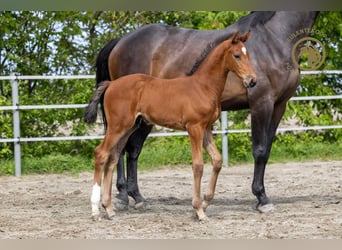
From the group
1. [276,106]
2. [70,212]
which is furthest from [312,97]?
[70,212]

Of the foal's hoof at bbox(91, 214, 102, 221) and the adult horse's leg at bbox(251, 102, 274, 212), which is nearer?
the foal's hoof at bbox(91, 214, 102, 221)

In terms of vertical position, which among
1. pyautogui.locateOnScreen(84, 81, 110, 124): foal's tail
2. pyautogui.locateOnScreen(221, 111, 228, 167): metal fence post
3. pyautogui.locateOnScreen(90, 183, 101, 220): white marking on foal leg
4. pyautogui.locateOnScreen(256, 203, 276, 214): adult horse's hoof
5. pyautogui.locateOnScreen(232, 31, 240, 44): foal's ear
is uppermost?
pyautogui.locateOnScreen(232, 31, 240, 44): foal's ear

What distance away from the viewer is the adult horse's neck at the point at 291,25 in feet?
21.9

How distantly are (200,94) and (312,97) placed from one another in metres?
4.40

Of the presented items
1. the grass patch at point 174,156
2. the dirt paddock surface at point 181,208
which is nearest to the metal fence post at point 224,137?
the grass patch at point 174,156

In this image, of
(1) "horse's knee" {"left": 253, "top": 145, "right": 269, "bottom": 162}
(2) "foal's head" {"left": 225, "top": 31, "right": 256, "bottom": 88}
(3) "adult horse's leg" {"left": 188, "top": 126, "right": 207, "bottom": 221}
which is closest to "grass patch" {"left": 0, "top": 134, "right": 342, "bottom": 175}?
(1) "horse's knee" {"left": 253, "top": 145, "right": 269, "bottom": 162}

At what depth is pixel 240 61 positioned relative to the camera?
5773 millimetres

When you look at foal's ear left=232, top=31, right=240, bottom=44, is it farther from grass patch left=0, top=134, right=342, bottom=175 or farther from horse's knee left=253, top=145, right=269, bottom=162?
grass patch left=0, top=134, right=342, bottom=175

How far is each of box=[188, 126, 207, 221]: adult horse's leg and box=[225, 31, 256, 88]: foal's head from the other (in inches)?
22.0

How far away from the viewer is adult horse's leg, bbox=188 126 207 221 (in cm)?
582

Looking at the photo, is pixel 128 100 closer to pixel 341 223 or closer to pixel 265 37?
pixel 265 37

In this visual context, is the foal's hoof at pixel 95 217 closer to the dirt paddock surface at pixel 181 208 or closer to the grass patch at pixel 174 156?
the dirt paddock surface at pixel 181 208

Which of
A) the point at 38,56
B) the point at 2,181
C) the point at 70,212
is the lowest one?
the point at 2,181

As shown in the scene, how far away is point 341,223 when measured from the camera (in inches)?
222
